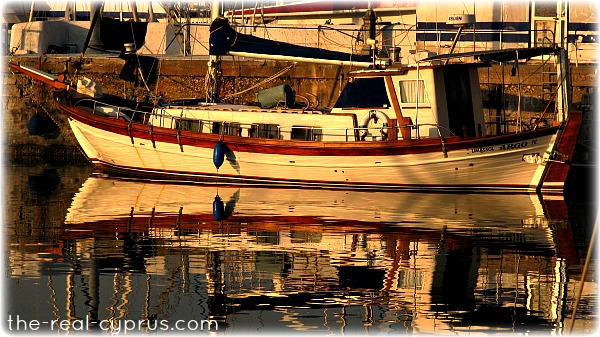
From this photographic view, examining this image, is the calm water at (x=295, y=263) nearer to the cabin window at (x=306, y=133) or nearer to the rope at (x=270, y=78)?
the cabin window at (x=306, y=133)

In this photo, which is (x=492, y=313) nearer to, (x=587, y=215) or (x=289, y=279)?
(x=289, y=279)

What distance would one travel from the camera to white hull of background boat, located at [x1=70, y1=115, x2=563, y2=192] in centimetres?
2480

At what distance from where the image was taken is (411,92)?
1006 inches

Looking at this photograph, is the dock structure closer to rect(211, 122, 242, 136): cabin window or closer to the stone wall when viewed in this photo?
the stone wall

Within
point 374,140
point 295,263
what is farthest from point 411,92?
point 295,263

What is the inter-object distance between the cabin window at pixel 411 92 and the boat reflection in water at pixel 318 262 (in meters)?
2.72

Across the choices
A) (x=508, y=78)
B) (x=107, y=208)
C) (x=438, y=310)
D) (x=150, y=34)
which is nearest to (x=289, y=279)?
(x=438, y=310)

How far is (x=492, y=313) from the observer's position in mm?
12867

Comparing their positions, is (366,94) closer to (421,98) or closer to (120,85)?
(421,98)

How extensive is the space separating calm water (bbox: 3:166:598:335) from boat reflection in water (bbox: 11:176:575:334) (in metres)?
0.03
